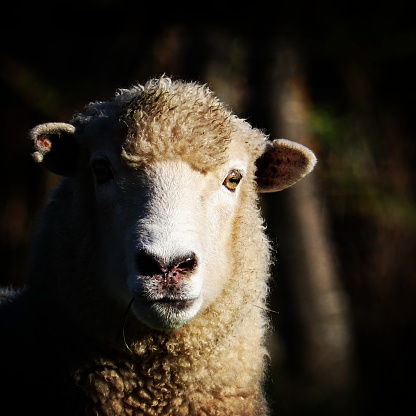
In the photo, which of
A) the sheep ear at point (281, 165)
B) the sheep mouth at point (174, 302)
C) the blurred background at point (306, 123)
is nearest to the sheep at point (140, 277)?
the sheep mouth at point (174, 302)

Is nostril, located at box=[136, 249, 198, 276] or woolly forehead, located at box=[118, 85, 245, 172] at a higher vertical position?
woolly forehead, located at box=[118, 85, 245, 172]

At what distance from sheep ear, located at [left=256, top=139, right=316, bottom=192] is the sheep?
0.98 ft

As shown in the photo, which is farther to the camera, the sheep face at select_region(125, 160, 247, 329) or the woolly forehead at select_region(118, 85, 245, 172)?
the woolly forehead at select_region(118, 85, 245, 172)

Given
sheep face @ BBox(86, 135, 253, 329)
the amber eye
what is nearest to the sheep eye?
sheep face @ BBox(86, 135, 253, 329)

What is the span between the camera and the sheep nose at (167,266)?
3381 mm

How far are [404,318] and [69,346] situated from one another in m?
7.81

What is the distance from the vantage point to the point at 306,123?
1104 centimetres

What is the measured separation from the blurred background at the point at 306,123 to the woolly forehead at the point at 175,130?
4.84 metres

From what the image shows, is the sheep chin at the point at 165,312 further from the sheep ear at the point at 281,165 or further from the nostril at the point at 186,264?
the sheep ear at the point at 281,165

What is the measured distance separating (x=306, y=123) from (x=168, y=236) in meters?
7.83

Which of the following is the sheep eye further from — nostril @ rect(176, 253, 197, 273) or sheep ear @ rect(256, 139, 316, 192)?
sheep ear @ rect(256, 139, 316, 192)

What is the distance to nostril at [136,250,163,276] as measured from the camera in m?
3.39

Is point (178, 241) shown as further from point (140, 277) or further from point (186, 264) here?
point (140, 277)

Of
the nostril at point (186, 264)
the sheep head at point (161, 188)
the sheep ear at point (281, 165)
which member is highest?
the sheep ear at point (281, 165)
